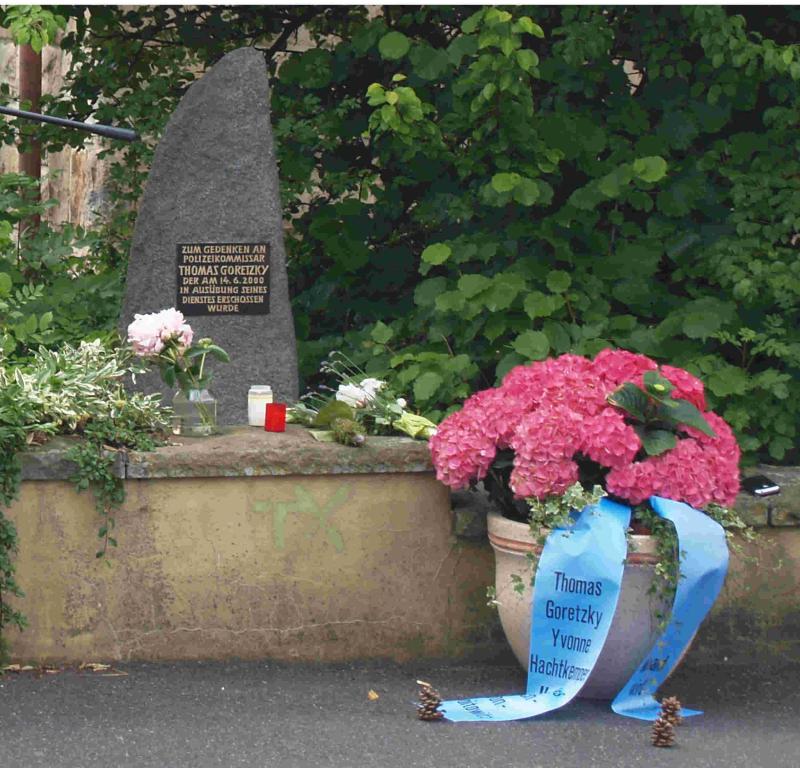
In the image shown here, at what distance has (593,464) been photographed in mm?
4422

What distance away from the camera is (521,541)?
437 centimetres

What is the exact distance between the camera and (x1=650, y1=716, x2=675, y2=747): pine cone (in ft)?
12.9

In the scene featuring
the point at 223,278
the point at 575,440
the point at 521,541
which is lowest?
the point at 521,541

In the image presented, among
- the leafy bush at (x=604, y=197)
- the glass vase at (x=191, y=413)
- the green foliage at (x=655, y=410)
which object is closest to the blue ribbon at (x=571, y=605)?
the green foliage at (x=655, y=410)

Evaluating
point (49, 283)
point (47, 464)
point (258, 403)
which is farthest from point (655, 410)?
point (49, 283)

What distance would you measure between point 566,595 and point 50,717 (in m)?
1.56

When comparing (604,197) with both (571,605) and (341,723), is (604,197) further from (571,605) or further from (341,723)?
(341,723)

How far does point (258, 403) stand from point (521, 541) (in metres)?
1.38

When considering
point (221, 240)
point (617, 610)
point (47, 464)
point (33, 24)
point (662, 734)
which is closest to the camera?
point (662, 734)

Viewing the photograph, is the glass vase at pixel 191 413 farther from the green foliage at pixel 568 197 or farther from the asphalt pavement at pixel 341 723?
the green foliage at pixel 568 197

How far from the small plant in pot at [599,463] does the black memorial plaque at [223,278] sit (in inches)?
60.1

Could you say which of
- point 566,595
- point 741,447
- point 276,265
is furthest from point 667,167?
point 566,595

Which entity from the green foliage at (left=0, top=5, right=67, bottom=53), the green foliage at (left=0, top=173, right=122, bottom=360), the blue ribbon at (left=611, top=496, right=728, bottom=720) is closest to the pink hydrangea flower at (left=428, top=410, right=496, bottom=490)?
the blue ribbon at (left=611, top=496, right=728, bottom=720)

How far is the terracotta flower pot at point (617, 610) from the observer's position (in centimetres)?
425
